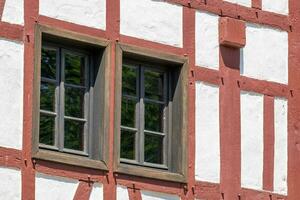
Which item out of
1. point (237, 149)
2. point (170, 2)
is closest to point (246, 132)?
point (237, 149)

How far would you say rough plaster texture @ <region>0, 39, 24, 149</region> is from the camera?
21.2m

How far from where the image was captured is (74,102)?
2214 centimetres

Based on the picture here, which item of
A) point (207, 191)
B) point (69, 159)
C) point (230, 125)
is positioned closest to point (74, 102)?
point (69, 159)

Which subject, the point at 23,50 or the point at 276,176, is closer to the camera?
the point at 23,50

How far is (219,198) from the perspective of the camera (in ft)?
75.3

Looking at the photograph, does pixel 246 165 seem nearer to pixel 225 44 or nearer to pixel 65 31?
pixel 225 44

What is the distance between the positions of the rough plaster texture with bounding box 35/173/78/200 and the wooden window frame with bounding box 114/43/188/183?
64 cm

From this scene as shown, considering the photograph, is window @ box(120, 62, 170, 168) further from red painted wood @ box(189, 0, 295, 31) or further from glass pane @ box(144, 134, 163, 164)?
red painted wood @ box(189, 0, 295, 31)

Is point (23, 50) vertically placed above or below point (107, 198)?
above

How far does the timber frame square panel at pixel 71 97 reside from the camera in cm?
2172

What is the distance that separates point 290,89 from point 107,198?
3.07 meters

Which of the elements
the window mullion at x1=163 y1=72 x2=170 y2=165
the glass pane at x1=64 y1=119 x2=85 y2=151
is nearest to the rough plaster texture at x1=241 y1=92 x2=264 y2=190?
the window mullion at x1=163 y1=72 x2=170 y2=165

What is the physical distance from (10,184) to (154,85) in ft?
8.28

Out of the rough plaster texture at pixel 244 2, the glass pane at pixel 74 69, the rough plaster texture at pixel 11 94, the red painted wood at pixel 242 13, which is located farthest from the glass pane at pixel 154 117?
the rough plaster texture at pixel 11 94
